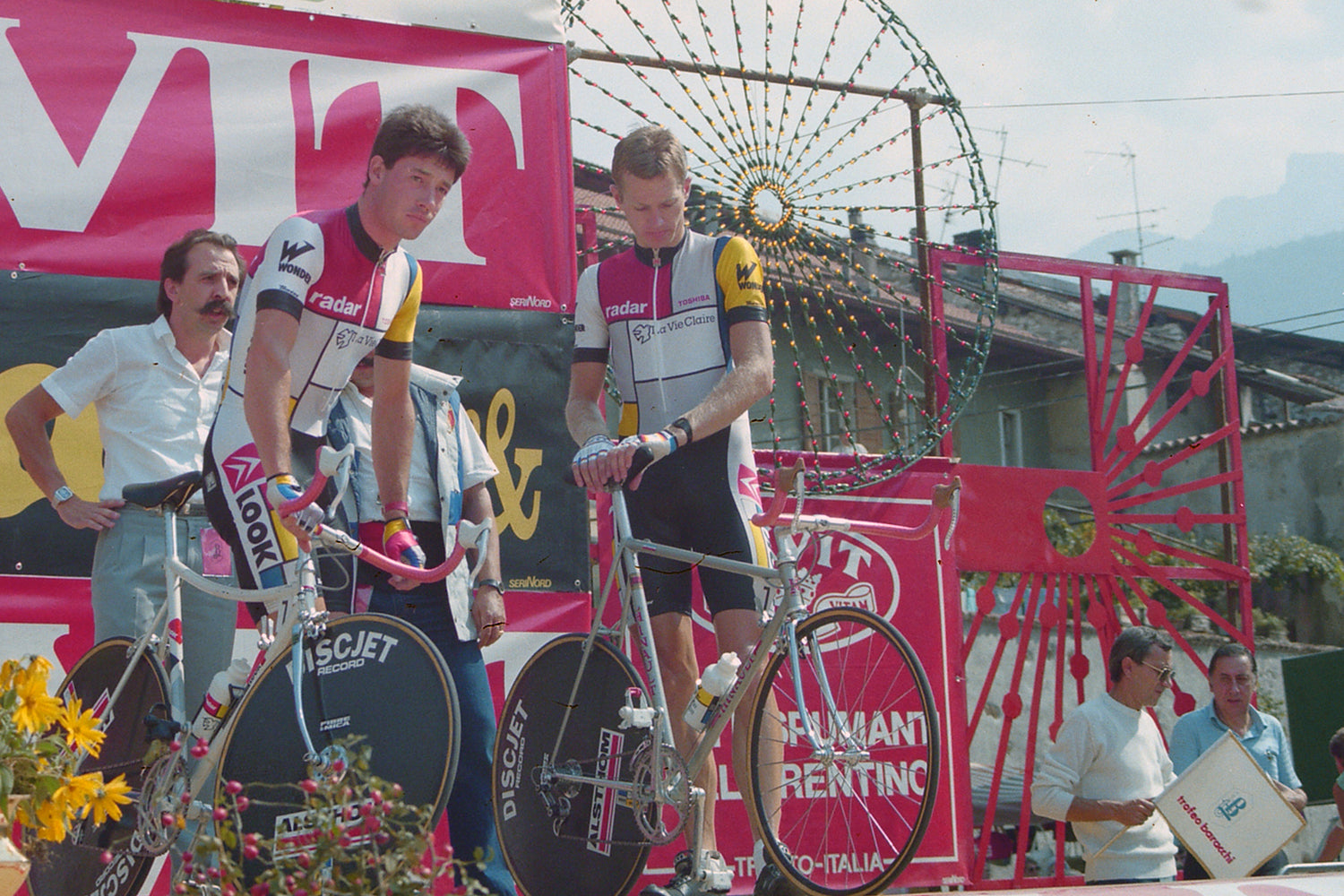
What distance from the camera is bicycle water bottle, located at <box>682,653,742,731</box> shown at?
3.36 meters

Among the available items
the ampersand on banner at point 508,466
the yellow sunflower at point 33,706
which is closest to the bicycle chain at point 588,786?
the yellow sunflower at point 33,706

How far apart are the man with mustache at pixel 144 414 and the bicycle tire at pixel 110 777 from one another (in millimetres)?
246

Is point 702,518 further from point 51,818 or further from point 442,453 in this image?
point 51,818

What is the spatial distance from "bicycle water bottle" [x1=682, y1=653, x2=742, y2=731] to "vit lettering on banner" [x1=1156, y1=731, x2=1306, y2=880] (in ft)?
5.54

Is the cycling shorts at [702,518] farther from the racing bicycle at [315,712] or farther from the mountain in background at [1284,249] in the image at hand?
the mountain in background at [1284,249]

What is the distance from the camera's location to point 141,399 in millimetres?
4227

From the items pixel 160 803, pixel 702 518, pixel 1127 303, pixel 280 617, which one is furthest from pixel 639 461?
pixel 1127 303

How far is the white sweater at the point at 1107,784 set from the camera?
4844 millimetres

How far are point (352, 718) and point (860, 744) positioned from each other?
1.07 m

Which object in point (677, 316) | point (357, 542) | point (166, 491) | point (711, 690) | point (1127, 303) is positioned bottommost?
point (711, 690)

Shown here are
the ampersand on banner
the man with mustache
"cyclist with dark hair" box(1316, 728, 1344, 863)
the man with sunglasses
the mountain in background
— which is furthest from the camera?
the mountain in background

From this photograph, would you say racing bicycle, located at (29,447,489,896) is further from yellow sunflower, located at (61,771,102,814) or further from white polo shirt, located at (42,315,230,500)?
white polo shirt, located at (42,315,230,500)

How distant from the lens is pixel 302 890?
7.41 ft

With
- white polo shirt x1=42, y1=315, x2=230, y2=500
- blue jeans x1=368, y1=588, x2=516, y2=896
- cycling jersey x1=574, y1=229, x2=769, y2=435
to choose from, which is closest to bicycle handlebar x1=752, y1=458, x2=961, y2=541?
cycling jersey x1=574, y1=229, x2=769, y2=435
